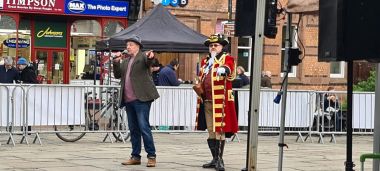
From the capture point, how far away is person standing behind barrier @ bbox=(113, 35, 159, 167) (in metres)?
11.6

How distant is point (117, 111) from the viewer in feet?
53.1

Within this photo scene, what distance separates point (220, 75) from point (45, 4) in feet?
54.5

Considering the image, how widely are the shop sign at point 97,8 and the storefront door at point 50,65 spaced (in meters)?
1.49

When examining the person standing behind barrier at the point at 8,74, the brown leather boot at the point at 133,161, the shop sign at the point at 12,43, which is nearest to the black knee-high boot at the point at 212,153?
the brown leather boot at the point at 133,161

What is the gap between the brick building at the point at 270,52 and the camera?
28.0 metres

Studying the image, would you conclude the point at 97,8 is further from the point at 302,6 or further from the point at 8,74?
the point at 302,6

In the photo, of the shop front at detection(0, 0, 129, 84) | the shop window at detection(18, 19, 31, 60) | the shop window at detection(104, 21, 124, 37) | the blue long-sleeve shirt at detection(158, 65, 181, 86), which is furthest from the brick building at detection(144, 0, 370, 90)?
the blue long-sleeve shirt at detection(158, 65, 181, 86)

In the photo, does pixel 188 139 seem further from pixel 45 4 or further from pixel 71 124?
pixel 45 4

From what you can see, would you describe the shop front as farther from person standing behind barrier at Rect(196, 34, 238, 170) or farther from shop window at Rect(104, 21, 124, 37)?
person standing behind barrier at Rect(196, 34, 238, 170)

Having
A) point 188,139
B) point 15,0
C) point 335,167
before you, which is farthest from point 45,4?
point 335,167

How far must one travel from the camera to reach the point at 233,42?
94.2 ft

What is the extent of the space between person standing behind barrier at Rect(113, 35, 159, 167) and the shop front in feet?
49.5

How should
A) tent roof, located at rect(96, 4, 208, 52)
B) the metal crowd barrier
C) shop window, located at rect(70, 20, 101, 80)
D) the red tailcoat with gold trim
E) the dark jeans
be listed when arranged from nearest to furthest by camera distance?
the red tailcoat with gold trim, the dark jeans, the metal crowd barrier, tent roof, located at rect(96, 4, 208, 52), shop window, located at rect(70, 20, 101, 80)

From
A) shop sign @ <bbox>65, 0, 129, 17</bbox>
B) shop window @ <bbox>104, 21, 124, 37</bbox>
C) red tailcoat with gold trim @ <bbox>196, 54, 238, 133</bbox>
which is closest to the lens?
red tailcoat with gold trim @ <bbox>196, 54, 238, 133</bbox>
